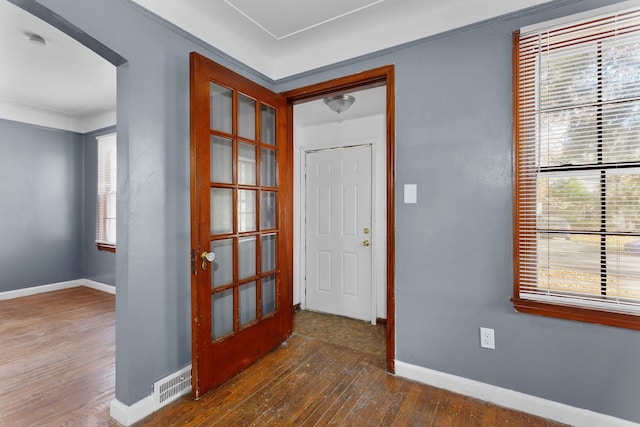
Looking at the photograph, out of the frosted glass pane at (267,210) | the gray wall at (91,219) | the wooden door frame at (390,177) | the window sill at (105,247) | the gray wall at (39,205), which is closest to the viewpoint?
the wooden door frame at (390,177)

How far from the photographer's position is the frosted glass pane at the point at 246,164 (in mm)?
2299

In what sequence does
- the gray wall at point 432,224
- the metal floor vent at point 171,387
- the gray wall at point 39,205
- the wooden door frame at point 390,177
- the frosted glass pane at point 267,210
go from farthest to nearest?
the gray wall at point 39,205 < the frosted glass pane at point 267,210 < the wooden door frame at point 390,177 < the metal floor vent at point 171,387 < the gray wall at point 432,224

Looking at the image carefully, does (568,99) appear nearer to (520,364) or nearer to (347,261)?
(520,364)

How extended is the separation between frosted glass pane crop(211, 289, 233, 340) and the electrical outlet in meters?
1.72

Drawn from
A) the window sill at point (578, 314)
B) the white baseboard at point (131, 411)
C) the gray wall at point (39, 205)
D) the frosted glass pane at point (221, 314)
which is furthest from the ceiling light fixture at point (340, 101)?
the gray wall at point (39, 205)

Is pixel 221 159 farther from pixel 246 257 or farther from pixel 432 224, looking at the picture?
pixel 432 224

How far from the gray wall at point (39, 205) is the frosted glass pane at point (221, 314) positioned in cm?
413

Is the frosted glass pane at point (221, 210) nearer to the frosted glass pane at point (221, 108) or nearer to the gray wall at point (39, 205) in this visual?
the frosted glass pane at point (221, 108)

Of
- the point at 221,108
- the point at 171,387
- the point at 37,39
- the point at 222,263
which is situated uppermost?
the point at 37,39

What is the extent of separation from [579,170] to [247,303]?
234 centimetres

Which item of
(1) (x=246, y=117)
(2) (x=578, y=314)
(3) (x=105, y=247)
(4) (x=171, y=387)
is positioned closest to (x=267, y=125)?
(1) (x=246, y=117)

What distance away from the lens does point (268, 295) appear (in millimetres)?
2592

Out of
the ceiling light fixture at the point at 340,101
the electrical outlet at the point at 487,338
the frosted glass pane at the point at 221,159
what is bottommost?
the electrical outlet at the point at 487,338

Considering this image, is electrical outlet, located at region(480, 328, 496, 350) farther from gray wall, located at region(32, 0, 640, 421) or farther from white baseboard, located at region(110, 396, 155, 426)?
white baseboard, located at region(110, 396, 155, 426)
